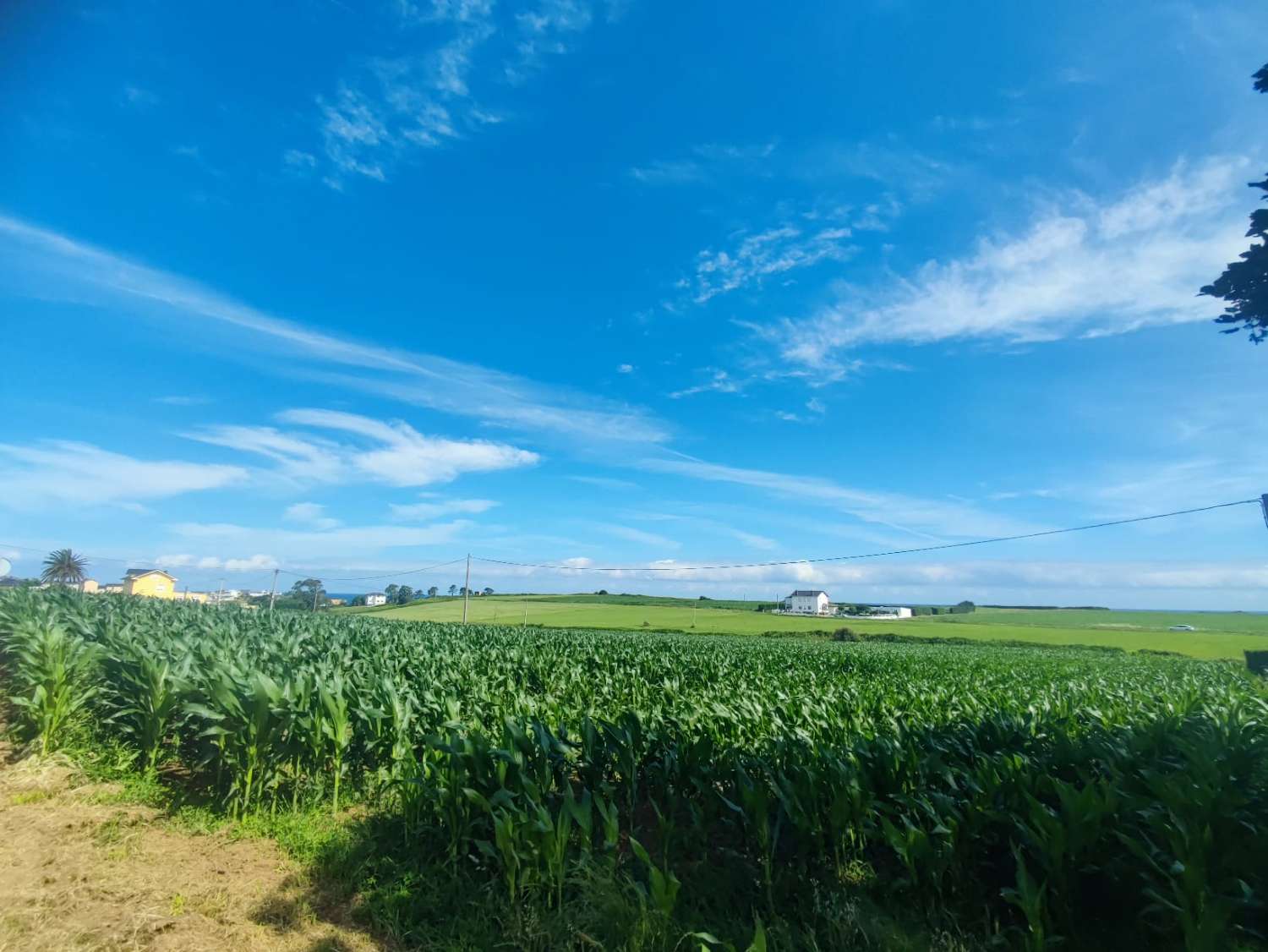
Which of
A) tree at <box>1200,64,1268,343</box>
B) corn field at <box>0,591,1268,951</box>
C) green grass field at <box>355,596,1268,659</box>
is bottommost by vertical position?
green grass field at <box>355,596,1268,659</box>

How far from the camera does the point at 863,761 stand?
17.9 feet

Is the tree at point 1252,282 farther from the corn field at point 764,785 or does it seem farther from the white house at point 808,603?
the white house at point 808,603

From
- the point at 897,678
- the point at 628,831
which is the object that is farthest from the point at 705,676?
the point at 628,831

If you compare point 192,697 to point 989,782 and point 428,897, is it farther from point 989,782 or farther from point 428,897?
point 989,782

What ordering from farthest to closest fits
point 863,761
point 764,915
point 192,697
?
point 192,697
point 863,761
point 764,915

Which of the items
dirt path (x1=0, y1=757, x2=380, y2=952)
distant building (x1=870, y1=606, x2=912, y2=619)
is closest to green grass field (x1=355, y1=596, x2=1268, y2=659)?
distant building (x1=870, y1=606, x2=912, y2=619)

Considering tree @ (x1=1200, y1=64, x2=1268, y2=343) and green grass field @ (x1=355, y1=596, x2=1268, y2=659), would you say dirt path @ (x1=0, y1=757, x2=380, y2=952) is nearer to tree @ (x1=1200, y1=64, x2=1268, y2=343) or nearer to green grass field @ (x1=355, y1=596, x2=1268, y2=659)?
tree @ (x1=1200, y1=64, x2=1268, y2=343)

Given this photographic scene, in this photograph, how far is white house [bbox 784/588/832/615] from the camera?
123281 millimetres

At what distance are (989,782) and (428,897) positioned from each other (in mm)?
4672

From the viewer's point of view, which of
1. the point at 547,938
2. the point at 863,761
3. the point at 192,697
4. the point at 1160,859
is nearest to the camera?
the point at 1160,859

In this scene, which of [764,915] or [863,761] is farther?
[863,761]

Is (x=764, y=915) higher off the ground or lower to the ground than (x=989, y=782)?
lower

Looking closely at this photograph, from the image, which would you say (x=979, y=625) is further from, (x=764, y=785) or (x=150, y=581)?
(x=150, y=581)

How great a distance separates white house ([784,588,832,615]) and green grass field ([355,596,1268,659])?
29.0 meters
